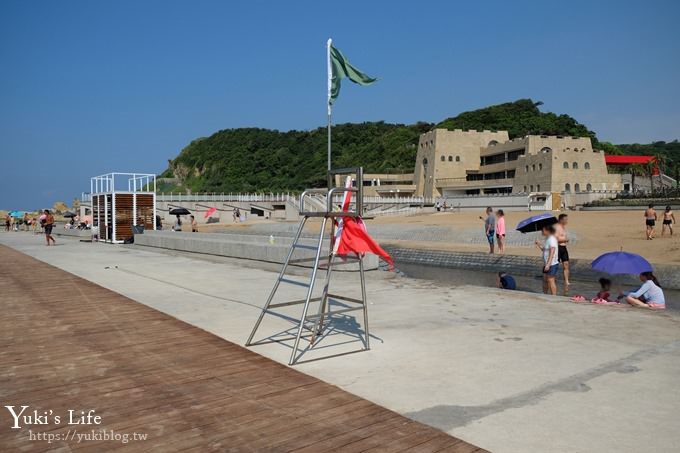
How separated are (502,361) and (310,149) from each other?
138 meters

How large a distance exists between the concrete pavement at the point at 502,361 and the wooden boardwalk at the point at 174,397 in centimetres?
36

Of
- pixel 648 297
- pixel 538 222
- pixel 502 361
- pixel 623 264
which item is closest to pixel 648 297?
pixel 648 297

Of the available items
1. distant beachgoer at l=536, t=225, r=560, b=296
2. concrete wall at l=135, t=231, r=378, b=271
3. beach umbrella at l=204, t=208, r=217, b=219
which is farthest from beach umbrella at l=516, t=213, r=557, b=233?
beach umbrella at l=204, t=208, r=217, b=219

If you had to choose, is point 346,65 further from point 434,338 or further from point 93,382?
point 93,382

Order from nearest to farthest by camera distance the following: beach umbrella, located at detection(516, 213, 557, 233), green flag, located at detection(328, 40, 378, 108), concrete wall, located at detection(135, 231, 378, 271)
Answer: green flag, located at detection(328, 40, 378, 108), beach umbrella, located at detection(516, 213, 557, 233), concrete wall, located at detection(135, 231, 378, 271)

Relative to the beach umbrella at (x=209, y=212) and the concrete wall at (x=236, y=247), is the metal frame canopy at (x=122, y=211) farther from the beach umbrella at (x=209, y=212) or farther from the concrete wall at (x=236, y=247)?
the beach umbrella at (x=209, y=212)

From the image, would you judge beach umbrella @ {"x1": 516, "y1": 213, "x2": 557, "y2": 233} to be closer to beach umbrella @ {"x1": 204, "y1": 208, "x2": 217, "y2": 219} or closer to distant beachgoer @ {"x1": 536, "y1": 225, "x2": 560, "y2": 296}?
distant beachgoer @ {"x1": 536, "y1": 225, "x2": 560, "y2": 296}

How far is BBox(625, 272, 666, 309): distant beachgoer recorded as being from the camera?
903cm

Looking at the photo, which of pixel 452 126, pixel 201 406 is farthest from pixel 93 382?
pixel 452 126

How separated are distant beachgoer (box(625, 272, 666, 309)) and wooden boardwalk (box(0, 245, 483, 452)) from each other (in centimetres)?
665

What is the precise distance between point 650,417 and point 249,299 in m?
7.16

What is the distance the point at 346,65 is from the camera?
11047 millimetres

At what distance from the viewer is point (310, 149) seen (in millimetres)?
141625

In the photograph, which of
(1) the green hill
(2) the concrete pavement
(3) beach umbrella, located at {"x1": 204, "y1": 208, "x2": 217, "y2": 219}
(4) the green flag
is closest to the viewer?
(2) the concrete pavement
